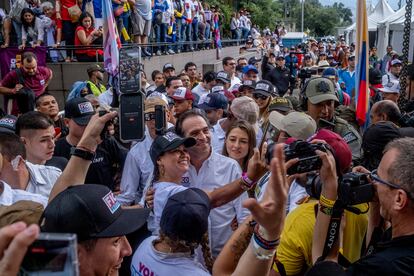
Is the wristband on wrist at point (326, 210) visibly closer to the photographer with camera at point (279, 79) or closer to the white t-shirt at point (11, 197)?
the white t-shirt at point (11, 197)

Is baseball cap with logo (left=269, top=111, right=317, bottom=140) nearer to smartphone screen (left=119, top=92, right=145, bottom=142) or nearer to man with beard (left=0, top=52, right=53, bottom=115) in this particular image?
smartphone screen (left=119, top=92, right=145, bottom=142)

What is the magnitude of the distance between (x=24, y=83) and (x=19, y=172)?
15.1 feet

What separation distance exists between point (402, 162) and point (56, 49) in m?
8.81

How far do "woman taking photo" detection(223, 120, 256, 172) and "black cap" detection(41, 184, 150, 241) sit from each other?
199 cm

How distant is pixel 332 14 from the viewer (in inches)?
3388

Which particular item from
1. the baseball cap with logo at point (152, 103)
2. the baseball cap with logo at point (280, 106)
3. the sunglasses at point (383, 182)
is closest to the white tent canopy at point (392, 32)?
the baseball cap with logo at point (280, 106)

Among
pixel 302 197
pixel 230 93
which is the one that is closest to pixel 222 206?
pixel 302 197

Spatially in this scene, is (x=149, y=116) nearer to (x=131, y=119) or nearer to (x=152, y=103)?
(x=152, y=103)

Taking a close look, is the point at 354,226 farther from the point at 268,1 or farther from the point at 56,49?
the point at 268,1

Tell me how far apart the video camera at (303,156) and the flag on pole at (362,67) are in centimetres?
338

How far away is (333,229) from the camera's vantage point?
2322mm

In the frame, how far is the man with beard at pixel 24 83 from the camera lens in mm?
7004

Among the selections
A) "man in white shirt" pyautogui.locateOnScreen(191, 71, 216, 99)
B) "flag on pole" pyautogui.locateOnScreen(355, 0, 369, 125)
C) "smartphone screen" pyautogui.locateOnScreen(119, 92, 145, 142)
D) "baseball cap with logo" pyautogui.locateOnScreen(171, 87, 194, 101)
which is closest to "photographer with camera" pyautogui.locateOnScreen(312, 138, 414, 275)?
"smartphone screen" pyautogui.locateOnScreen(119, 92, 145, 142)

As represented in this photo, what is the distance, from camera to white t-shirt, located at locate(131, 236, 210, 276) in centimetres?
219
